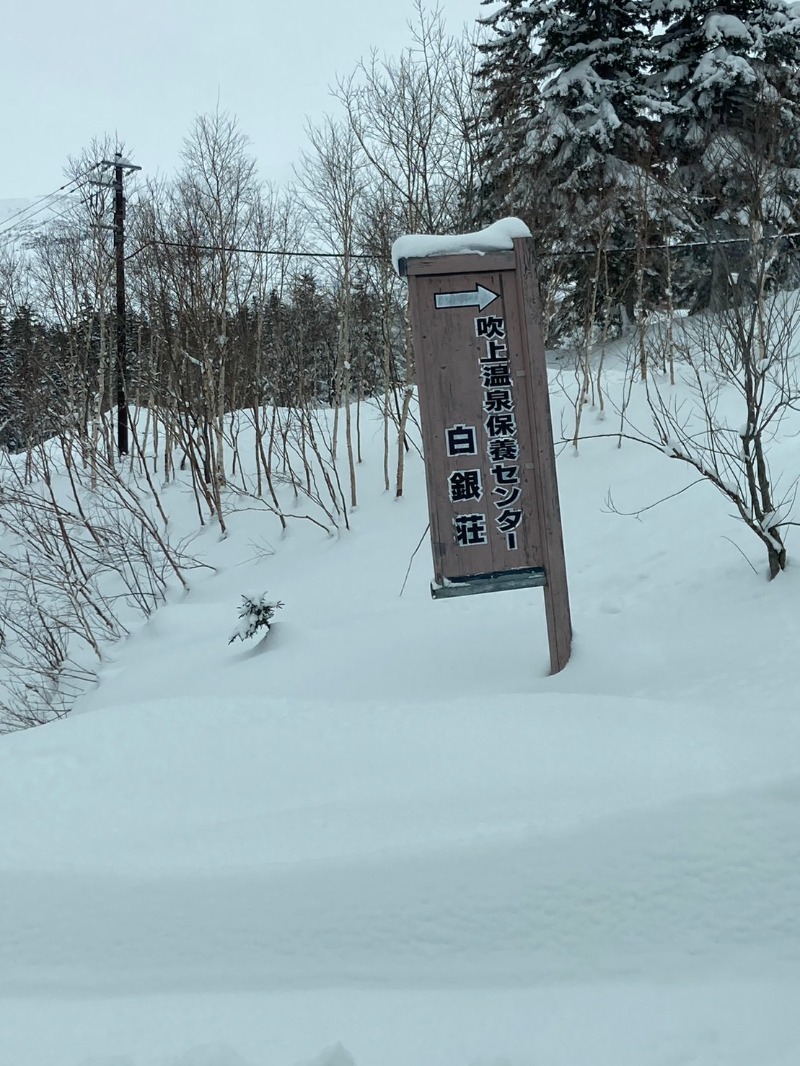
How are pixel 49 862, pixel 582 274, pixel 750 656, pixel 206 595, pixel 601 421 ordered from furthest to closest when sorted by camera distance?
pixel 582 274, pixel 601 421, pixel 206 595, pixel 750 656, pixel 49 862

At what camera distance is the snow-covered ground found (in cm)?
258

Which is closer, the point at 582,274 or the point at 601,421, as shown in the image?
the point at 601,421

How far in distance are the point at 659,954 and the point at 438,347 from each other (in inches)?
133

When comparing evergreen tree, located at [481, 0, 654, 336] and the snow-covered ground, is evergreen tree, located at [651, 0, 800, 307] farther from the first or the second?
the snow-covered ground

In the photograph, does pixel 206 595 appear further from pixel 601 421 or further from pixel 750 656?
pixel 750 656

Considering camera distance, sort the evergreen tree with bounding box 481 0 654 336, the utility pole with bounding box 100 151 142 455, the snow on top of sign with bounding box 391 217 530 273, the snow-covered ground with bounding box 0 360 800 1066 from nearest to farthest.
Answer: the snow-covered ground with bounding box 0 360 800 1066
the snow on top of sign with bounding box 391 217 530 273
the evergreen tree with bounding box 481 0 654 336
the utility pole with bounding box 100 151 142 455

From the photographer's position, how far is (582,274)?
640 inches

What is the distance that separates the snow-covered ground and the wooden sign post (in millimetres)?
878

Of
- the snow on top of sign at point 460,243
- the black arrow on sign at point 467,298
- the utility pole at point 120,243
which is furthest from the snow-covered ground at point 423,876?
the utility pole at point 120,243

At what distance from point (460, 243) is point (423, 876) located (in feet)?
11.6

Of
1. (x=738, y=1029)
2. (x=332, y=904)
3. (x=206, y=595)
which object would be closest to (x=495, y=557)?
(x=332, y=904)

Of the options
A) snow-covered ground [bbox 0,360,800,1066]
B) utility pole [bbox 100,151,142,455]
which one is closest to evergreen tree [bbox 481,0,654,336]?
utility pole [bbox 100,151,142,455]

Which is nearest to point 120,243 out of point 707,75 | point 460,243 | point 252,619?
point 707,75

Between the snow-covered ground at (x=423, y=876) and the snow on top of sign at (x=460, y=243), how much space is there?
8.64 feet
